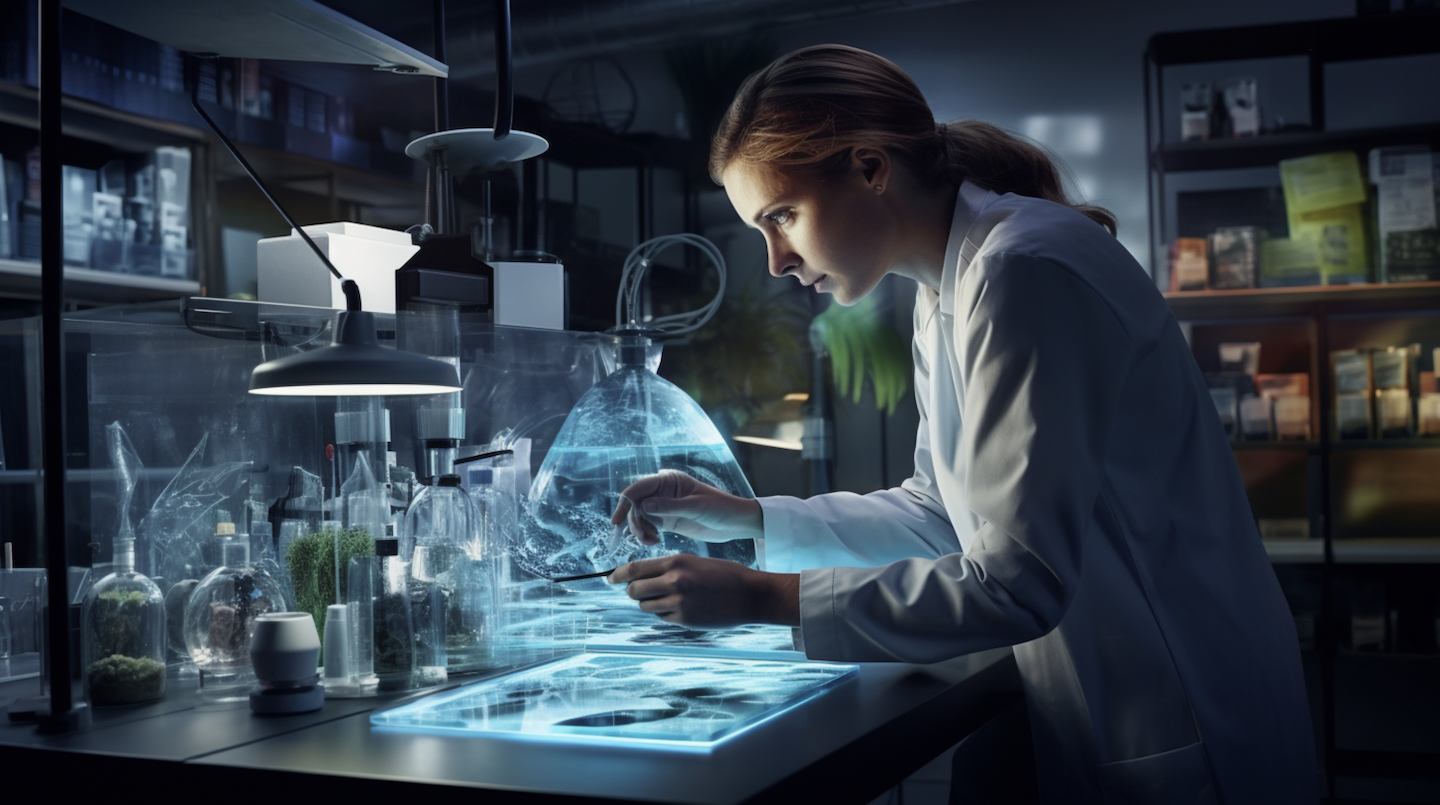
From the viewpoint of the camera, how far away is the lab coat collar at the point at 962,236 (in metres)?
1.17

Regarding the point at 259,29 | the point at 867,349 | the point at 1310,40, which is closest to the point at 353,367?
the point at 259,29

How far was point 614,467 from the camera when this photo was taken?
1352mm

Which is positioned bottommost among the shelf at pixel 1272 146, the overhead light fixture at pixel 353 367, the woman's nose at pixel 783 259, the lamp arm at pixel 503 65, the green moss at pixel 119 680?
the green moss at pixel 119 680

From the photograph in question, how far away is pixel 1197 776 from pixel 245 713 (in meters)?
0.89

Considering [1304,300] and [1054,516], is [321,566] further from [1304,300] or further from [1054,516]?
[1304,300]

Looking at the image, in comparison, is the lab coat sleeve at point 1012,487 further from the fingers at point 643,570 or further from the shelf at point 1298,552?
the shelf at point 1298,552

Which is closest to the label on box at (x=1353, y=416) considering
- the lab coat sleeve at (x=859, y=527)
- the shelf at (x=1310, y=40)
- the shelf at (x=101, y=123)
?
the shelf at (x=1310, y=40)

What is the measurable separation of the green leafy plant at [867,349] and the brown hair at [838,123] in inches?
107

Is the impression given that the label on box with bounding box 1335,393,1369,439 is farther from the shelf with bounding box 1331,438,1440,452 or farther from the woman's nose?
the woman's nose

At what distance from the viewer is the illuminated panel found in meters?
0.89

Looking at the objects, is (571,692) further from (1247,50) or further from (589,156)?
(589,156)

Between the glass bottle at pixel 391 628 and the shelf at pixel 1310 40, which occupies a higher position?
the shelf at pixel 1310 40

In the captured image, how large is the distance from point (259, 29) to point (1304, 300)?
3.14 m

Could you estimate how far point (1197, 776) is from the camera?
102cm
